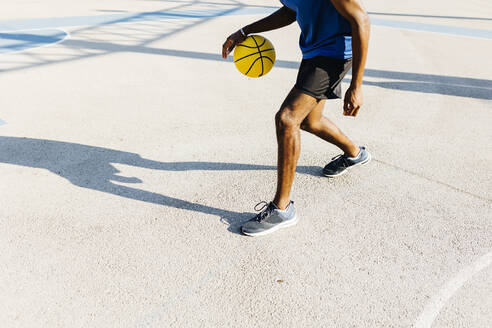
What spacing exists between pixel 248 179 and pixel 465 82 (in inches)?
195

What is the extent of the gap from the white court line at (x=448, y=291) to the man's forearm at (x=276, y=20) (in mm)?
2303

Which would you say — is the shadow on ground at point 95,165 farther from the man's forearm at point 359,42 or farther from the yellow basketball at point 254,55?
the man's forearm at point 359,42

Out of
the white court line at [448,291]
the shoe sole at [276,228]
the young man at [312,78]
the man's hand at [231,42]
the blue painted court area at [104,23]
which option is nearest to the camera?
the white court line at [448,291]

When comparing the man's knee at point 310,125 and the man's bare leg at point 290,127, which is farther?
the man's knee at point 310,125

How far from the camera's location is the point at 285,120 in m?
3.09

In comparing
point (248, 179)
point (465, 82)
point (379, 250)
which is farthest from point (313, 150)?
point (465, 82)


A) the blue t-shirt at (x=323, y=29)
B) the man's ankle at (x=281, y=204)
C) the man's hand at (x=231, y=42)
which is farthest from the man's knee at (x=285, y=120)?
the man's hand at (x=231, y=42)

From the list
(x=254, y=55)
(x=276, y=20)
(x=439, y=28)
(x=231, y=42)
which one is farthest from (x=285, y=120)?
(x=439, y=28)

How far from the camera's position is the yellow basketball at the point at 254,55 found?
4.09m

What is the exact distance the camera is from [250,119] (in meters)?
5.53

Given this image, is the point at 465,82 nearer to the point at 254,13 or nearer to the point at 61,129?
the point at 61,129

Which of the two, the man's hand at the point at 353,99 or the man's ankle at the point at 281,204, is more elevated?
the man's hand at the point at 353,99

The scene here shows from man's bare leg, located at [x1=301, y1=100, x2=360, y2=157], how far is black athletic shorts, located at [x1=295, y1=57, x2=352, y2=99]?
349 millimetres

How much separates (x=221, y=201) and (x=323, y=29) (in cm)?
165
